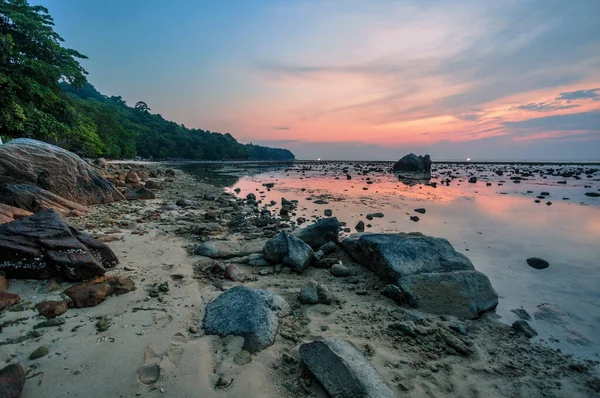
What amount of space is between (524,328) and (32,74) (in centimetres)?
2352

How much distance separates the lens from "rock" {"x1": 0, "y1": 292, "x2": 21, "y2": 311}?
321 cm

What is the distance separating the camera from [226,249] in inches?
251

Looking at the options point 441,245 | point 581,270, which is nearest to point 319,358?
point 441,245

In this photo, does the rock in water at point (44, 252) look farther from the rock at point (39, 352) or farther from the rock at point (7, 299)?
the rock at point (39, 352)

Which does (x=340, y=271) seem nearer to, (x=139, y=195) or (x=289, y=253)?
(x=289, y=253)

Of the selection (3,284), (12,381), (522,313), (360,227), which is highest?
(3,284)

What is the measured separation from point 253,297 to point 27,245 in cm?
322

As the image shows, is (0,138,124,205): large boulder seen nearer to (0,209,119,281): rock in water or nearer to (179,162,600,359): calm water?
(0,209,119,281): rock in water

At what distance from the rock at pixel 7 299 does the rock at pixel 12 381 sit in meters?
1.47

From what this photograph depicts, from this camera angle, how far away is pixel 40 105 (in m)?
16.4

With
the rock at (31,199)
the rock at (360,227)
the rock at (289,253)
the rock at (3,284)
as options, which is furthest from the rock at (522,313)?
the rock at (31,199)

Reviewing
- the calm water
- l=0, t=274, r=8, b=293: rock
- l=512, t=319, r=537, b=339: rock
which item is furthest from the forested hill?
l=512, t=319, r=537, b=339: rock

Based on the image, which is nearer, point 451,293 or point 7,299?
point 7,299

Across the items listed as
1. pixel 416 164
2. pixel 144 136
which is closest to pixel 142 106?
pixel 144 136
